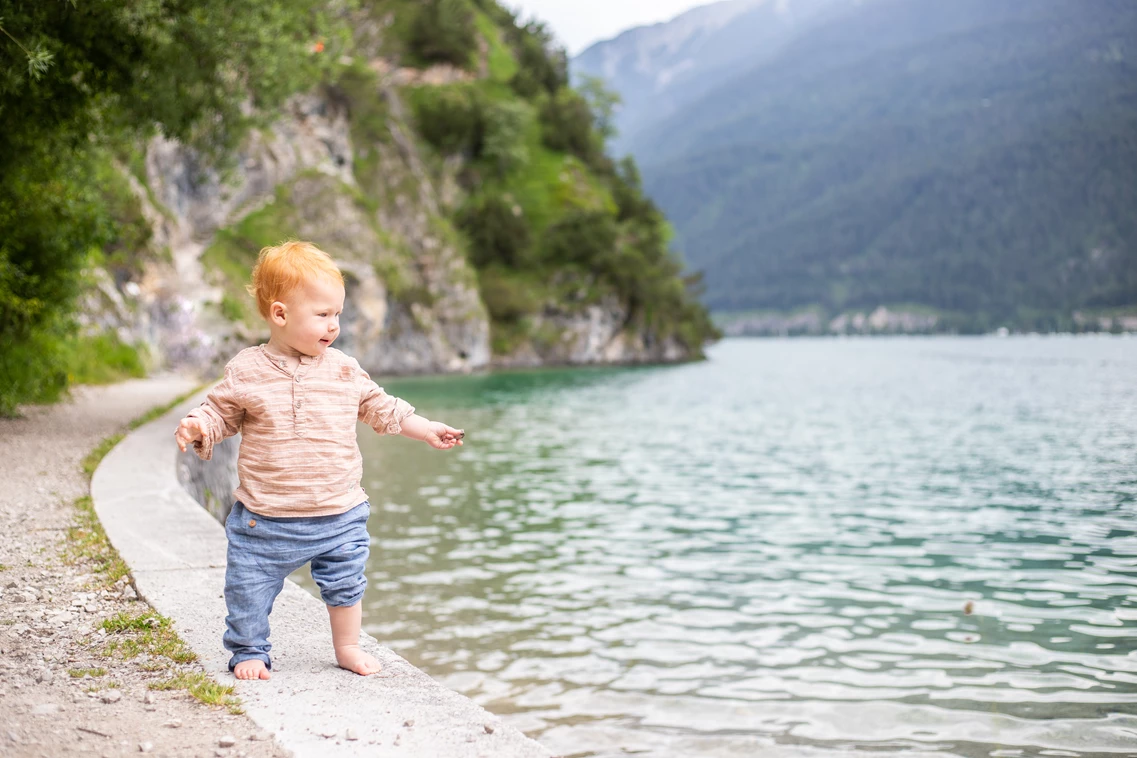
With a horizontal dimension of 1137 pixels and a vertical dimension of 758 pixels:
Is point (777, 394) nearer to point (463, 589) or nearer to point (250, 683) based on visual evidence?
point (463, 589)

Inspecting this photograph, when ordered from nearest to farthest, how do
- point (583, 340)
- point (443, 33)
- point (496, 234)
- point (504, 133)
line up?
point (496, 234) < point (583, 340) < point (504, 133) < point (443, 33)

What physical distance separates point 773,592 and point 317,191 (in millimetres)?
58821

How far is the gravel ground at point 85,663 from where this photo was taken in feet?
11.5

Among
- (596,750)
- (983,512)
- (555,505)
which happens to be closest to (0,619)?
(596,750)

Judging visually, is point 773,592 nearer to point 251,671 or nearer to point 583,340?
point 251,671

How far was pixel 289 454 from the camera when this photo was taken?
4434 millimetres

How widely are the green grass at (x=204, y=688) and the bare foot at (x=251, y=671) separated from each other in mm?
125

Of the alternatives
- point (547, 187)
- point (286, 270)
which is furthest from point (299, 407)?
point (547, 187)

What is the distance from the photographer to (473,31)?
92438 mm

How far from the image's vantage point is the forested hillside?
13984 mm

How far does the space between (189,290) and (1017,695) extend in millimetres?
47779

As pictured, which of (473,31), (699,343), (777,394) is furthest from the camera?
(699,343)

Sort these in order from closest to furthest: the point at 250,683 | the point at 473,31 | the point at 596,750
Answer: the point at 250,683 → the point at 596,750 → the point at 473,31

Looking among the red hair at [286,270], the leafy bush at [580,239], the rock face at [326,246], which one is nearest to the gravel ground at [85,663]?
the red hair at [286,270]
